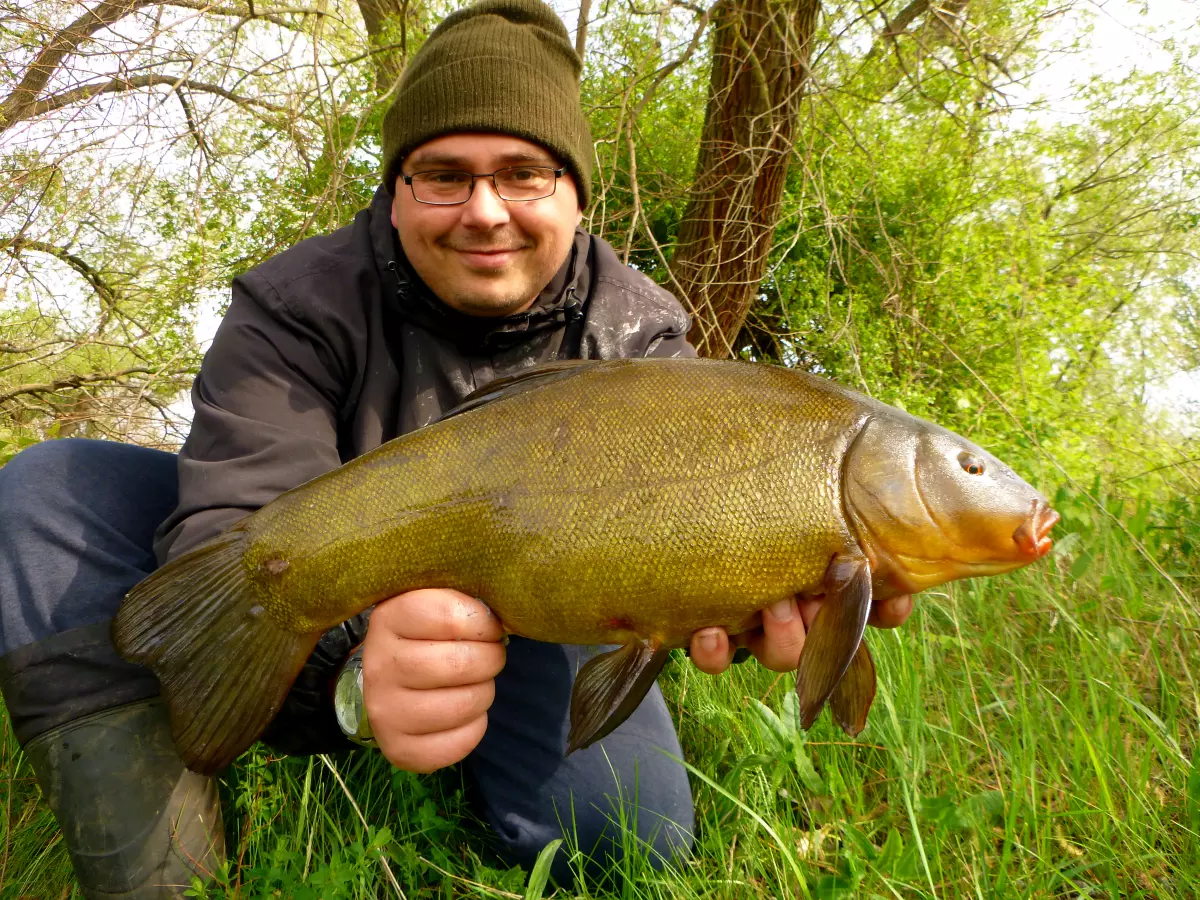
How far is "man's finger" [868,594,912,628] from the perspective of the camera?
4.89 feet

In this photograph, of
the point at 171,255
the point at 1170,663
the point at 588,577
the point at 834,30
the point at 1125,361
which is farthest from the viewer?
the point at 1125,361

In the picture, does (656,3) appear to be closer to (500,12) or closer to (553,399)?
(500,12)

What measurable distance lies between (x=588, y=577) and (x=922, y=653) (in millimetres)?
1221

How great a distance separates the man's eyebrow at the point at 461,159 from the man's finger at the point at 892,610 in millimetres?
1343

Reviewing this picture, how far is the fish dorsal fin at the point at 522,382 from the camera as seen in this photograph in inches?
57.2

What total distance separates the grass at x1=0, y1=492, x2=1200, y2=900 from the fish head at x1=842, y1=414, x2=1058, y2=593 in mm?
441

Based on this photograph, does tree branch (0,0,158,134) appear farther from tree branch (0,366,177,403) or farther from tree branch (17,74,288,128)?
tree branch (0,366,177,403)

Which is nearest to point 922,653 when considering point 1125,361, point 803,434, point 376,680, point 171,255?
point 803,434

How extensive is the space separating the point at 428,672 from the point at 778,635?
2.08 feet

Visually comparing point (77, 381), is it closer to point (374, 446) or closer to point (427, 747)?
point (374, 446)

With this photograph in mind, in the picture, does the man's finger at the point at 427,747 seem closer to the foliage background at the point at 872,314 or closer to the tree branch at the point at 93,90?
the foliage background at the point at 872,314

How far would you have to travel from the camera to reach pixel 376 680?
1.39m

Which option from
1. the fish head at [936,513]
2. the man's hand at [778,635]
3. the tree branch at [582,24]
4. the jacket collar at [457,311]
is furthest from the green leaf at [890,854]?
the tree branch at [582,24]

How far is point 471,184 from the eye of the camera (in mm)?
1940
